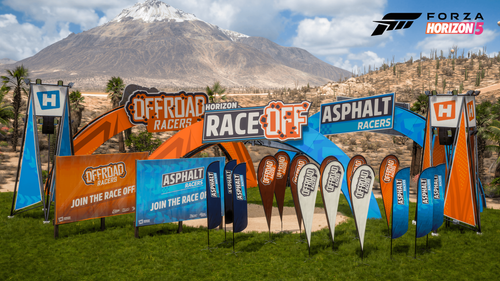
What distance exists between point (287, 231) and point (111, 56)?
20637 centimetres

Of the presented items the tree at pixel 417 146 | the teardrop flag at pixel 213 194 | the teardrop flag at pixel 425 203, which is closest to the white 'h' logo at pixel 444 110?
the teardrop flag at pixel 425 203

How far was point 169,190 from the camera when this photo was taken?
12.8m

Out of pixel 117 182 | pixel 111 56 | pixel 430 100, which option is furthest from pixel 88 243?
pixel 111 56

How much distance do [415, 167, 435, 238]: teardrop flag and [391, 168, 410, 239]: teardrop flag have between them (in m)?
0.55

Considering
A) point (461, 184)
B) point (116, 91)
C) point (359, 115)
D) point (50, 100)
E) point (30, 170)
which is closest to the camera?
point (461, 184)

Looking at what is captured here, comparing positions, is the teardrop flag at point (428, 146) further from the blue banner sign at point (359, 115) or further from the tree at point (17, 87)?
the tree at point (17, 87)

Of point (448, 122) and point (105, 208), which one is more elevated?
point (448, 122)

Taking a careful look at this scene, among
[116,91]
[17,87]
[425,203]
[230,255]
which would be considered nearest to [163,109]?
[230,255]

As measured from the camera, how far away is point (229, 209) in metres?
12.0

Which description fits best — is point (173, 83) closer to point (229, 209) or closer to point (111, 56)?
point (111, 56)

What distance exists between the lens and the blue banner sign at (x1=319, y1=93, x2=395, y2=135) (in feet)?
50.5

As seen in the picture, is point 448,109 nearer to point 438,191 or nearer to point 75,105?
point 438,191

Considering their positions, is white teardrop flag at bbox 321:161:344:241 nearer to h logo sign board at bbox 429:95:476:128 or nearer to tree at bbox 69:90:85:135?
h logo sign board at bbox 429:95:476:128

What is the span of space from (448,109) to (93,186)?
48.0 ft
